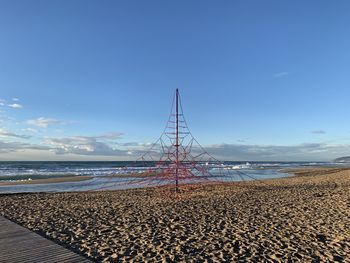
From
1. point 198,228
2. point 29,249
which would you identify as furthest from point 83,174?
point 29,249

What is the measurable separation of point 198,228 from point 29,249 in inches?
178

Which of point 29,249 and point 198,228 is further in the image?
point 198,228

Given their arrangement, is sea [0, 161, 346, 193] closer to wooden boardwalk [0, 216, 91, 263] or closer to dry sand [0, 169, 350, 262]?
dry sand [0, 169, 350, 262]

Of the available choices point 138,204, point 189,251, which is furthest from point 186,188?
point 189,251

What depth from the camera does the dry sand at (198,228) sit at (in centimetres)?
668

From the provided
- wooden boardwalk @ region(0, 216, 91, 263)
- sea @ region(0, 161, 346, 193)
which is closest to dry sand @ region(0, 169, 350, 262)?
wooden boardwalk @ region(0, 216, 91, 263)

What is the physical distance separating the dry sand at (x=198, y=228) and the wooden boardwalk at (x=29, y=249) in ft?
1.30

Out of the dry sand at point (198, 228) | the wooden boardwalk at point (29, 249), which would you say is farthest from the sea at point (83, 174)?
the wooden boardwalk at point (29, 249)

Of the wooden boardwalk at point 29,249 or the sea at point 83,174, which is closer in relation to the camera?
the wooden boardwalk at point 29,249

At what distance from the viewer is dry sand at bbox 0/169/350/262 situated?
21.9 feet

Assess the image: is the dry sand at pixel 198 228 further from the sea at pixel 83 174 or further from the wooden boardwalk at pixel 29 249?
the sea at pixel 83 174

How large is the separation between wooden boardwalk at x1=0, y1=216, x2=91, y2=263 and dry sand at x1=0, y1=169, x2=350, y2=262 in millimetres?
397

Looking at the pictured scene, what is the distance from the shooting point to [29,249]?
21.7 ft

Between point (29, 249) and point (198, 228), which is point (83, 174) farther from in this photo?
point (29, 249)
